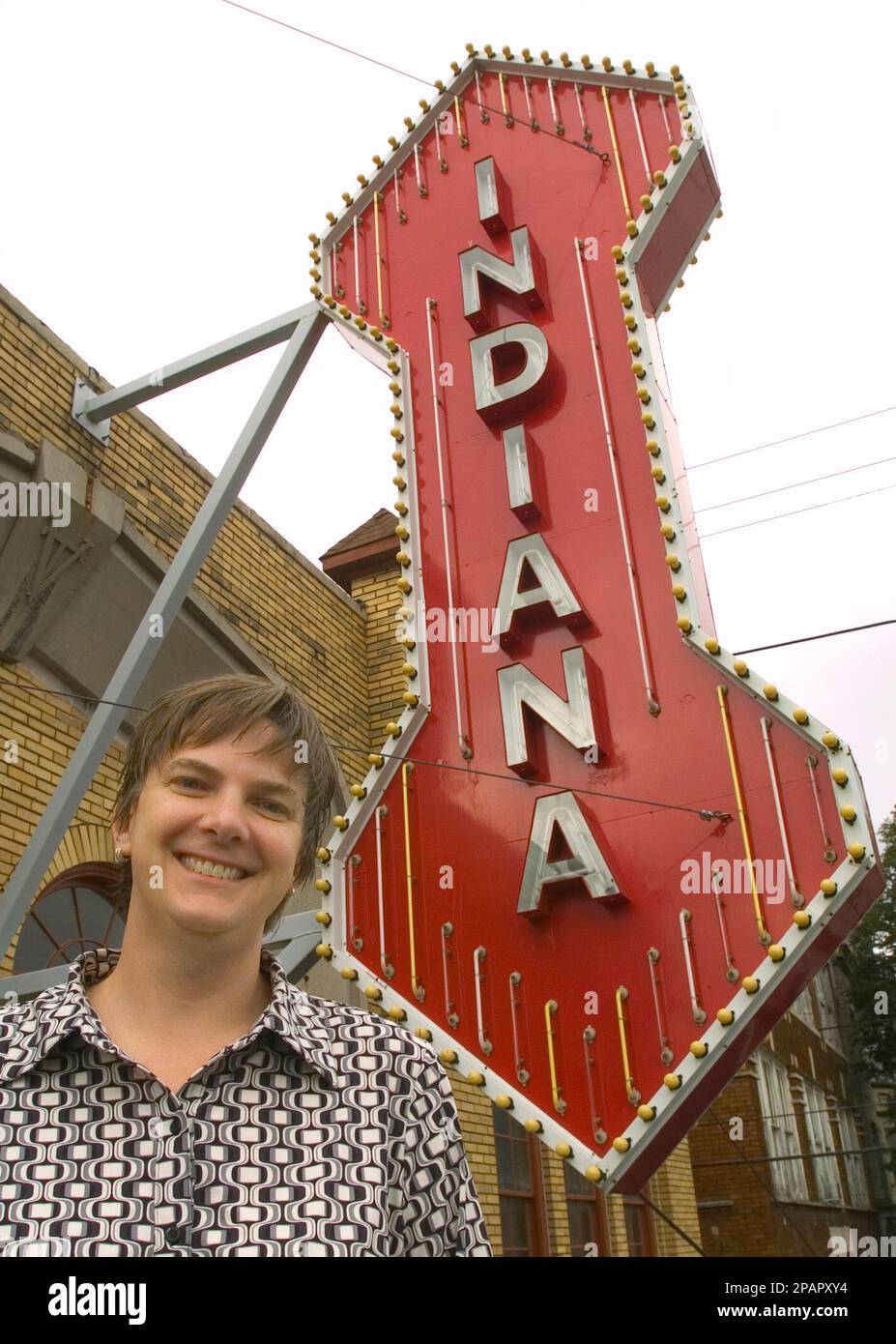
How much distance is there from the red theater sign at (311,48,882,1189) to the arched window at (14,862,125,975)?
6.77 feet

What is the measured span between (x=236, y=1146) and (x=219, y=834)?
1.57 feet

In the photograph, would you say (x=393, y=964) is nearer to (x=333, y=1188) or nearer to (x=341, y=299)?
(x=333, y=1188)

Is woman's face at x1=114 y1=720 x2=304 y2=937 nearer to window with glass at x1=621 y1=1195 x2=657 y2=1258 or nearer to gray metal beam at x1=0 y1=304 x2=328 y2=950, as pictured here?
gray metal beam at x1=0 y1=304 x2=328 y2=950

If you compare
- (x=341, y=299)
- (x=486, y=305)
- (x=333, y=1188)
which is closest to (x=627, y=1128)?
(x=333, y=1188)

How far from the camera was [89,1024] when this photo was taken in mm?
1757

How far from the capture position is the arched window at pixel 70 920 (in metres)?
6.46

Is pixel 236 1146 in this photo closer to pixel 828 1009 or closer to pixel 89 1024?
pixel 89 1024

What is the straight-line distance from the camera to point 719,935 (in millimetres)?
4496

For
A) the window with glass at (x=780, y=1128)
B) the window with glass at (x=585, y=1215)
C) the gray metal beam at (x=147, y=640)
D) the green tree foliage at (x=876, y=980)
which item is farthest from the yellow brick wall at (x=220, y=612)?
the green tree foliage at (x=876, y=980)

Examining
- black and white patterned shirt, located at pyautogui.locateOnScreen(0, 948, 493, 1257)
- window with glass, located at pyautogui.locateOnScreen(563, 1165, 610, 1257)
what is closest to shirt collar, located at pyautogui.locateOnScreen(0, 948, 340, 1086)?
black and white patterned shirt, located at pyautogui.locateOnScreen(0, 948, 493, 1257)

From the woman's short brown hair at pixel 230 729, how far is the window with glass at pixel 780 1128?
20337mm

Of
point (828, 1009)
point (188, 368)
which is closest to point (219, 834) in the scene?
point (188, 368)

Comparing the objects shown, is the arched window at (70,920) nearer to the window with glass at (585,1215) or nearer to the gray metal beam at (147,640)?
the gray metal beam at (147,640)
